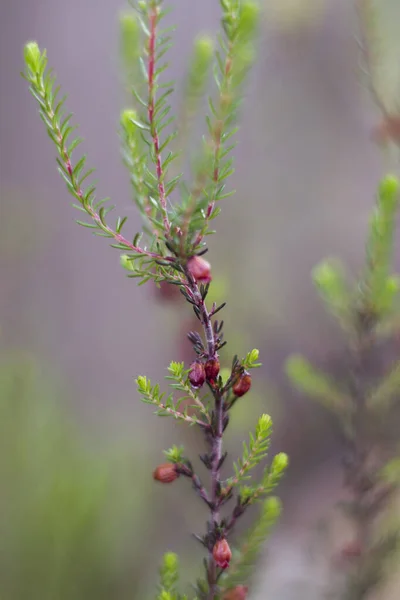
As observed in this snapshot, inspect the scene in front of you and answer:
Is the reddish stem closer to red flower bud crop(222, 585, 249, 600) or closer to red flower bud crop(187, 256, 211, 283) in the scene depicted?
red flower bud crop(187, 256, 211, 283)

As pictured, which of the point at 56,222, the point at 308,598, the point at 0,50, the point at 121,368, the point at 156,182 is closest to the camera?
the point at 156,182

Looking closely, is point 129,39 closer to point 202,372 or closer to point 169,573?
point 202,372

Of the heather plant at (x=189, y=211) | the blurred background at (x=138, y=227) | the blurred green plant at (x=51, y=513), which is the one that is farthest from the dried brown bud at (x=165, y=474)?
the blurred background at (x=138, y=227)

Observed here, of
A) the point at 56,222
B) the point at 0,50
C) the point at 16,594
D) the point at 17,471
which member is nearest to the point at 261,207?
the point at 56,222

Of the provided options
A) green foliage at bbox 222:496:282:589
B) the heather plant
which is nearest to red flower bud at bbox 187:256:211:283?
the heather plant

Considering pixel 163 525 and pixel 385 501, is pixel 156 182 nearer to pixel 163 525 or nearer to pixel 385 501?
pixel 385 501

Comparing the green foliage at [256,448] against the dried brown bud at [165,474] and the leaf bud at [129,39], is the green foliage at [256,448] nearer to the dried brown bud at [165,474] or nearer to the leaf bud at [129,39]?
the dried brown bud at [165,474]

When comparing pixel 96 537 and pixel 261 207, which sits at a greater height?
pixel 261 207
